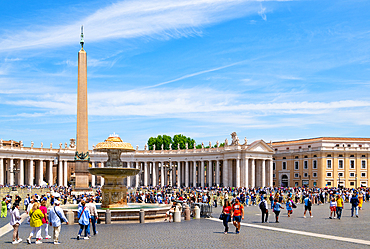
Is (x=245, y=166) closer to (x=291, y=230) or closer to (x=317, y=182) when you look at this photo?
(x=317, y=182)

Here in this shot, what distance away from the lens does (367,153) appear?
279 feet

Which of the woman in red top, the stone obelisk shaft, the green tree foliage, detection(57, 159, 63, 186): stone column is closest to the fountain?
the woman in red top

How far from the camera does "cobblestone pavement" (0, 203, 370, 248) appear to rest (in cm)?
1594

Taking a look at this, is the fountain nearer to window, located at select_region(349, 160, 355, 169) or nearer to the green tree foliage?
window, located at select_region(349, 160, 355, 169)

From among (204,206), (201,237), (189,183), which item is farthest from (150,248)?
(189,183)

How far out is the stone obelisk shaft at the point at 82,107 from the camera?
43344 mm

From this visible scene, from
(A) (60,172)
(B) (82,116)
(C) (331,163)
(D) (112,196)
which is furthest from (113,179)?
(A) (60,172)

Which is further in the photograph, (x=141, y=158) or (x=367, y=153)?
(x=141, y=158)

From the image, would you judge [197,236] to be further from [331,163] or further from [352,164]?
[352,164]

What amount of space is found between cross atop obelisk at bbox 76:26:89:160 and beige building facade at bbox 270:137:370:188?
53813 millimetres

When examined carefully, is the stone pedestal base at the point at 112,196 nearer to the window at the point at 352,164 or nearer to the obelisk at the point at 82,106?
the obelisk at the point at 82,106

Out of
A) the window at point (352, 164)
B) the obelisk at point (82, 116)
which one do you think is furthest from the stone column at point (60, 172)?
the window at point (352, 164)

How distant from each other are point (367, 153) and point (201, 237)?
75.2 m

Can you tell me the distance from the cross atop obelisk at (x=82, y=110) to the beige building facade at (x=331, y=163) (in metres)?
53.8
